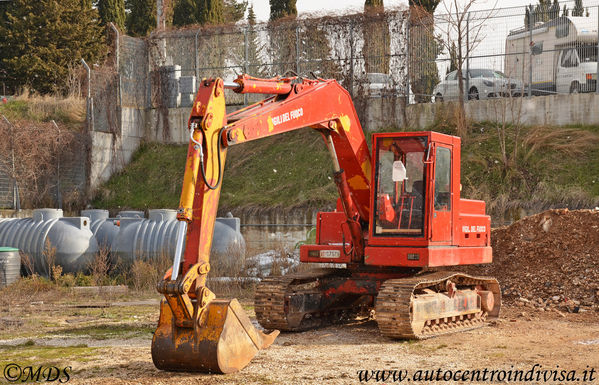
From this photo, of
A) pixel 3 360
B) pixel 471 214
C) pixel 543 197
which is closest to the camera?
pixel 3 360

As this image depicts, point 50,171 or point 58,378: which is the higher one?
point 50,171

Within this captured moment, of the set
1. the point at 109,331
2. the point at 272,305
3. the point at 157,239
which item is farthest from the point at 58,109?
the point at 272,305

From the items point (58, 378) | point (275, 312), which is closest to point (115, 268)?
point (275, 312)

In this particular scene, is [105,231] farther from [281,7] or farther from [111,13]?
[111,13]

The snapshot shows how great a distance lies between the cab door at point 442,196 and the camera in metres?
11.2

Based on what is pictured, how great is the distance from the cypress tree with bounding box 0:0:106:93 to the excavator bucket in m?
30.4

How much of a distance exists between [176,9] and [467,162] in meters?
23.5

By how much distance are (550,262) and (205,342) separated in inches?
365

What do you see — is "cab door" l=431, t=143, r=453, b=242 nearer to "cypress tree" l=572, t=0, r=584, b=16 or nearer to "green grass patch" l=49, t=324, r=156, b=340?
"green grass patch" l=49, t=324, r=156, b=340

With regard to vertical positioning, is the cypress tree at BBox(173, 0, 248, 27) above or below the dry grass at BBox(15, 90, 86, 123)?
above

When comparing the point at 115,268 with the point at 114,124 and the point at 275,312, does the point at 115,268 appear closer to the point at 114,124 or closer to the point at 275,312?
the point at 275,312

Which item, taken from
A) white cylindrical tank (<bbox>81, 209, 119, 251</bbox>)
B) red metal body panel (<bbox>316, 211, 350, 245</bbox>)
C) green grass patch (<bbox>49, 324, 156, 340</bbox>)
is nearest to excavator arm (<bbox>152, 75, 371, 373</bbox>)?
red metal body panel (<bbox>316, 211, 350, 245</bbox>)

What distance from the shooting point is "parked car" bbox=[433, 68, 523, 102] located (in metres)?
24.4

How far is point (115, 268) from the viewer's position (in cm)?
1927
